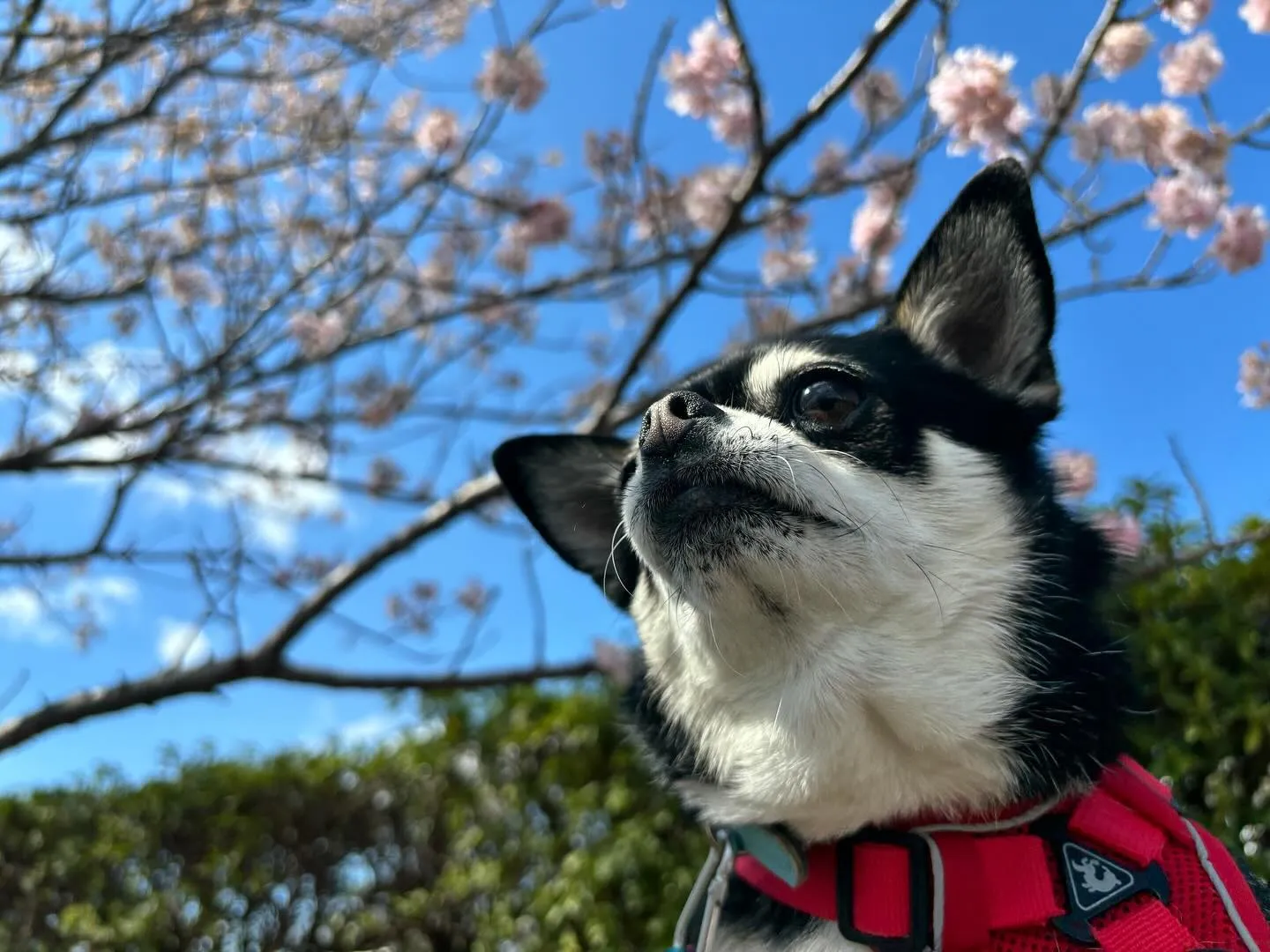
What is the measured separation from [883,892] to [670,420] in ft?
3.00

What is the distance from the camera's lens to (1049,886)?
4.53 feet

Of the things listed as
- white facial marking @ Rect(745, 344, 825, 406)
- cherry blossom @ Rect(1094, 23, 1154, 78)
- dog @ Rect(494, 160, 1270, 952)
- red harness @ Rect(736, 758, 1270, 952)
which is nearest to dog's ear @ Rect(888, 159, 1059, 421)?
dog @ Rect(494, 160, 1270, 952)

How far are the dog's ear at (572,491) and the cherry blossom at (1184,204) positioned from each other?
2.43m

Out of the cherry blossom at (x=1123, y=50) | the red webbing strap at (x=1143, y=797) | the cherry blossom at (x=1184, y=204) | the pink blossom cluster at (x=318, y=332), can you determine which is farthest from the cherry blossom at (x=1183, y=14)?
the pink blossom cluster at (x=318, y=332)

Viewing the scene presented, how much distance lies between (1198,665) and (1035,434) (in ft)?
4.17

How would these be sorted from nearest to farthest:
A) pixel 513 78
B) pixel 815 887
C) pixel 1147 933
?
pixel 1147 933 → pixel 815 887 → pixel 513 78

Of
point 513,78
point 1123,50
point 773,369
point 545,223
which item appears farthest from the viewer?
point 545,223

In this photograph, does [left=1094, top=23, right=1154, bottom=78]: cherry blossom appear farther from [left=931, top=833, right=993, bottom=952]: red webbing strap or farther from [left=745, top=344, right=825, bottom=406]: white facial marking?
[left=931, top=833, right=993, bottom=952]: red webbing strap

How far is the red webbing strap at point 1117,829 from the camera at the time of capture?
143 centimetres

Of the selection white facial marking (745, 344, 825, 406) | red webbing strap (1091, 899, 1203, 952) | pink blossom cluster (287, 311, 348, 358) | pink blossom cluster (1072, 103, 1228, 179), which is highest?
pink blossom cluster (287, 311, 348, 358)

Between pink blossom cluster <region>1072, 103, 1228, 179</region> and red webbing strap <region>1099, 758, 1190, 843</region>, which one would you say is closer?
red webbing strap <region>1099, 758, 1190, 843</region>

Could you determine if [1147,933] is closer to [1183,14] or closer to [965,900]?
[965,900]

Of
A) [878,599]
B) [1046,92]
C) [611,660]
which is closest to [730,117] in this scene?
[1046,92]

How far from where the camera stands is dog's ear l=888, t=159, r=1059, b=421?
1.79m
